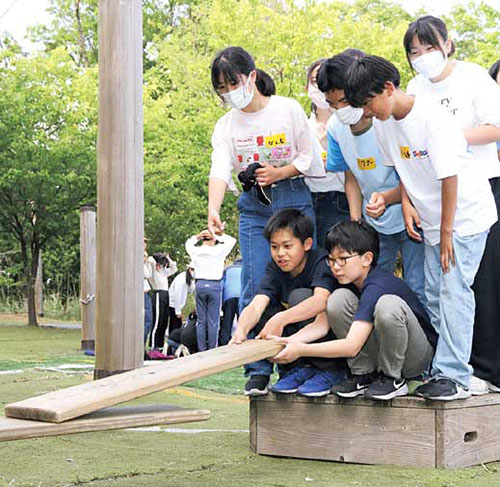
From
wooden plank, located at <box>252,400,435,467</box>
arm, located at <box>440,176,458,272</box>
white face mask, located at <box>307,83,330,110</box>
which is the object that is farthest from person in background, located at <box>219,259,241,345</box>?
arm, located at <box>440,176,458,272</box>

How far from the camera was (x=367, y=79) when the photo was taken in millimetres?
3953

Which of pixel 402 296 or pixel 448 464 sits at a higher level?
pixel 402 296

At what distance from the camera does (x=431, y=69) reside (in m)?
4.29

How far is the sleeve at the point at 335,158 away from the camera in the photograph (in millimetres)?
4598

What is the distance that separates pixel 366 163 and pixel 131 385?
5.66 feet

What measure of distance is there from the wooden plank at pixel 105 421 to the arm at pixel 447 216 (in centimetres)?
141

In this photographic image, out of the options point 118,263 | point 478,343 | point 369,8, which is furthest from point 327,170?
point 369,8

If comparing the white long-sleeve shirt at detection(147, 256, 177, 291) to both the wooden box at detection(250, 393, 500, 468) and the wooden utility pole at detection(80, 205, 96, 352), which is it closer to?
the wooden utility pole at detection(80, 205, 96, 352)

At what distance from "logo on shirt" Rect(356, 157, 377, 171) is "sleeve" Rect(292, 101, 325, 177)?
27 cm

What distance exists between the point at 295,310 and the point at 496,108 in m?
1.25

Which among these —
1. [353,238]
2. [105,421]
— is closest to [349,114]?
[353,238]

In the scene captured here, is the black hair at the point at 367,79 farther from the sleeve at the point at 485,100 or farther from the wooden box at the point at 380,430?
the wooden box at the point at 380,430

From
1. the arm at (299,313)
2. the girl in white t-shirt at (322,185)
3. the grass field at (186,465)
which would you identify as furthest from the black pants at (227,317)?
the arm at (299,313)

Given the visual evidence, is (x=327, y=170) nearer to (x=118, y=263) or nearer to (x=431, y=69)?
(x=431, y=69)
